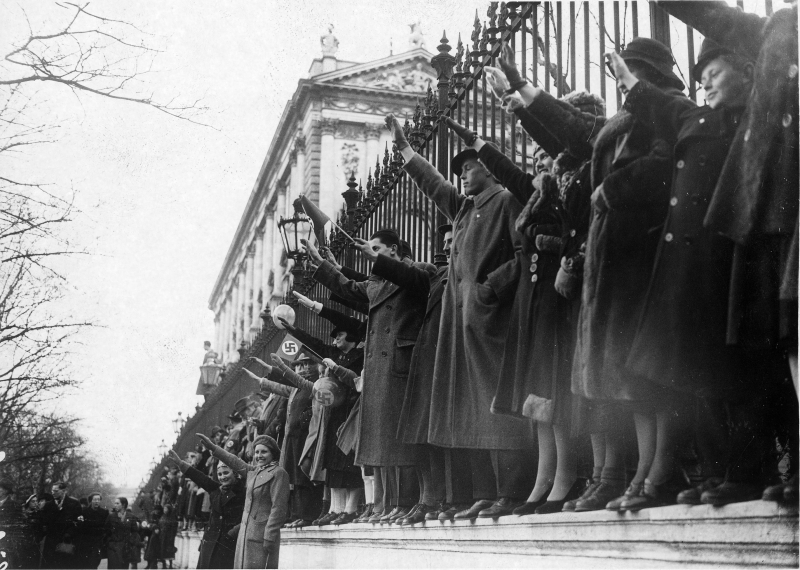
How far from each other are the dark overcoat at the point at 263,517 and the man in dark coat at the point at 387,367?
273cm

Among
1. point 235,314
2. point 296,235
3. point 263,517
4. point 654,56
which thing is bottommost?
point 263,517

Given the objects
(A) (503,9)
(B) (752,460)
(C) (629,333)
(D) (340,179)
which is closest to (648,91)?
(C) (629,333)

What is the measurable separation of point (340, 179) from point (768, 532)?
85.9 ft

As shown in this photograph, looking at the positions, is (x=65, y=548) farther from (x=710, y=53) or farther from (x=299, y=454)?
(x=710, y=53)

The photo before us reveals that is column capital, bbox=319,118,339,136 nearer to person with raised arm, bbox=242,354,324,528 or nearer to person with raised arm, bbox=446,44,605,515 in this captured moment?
person with raised arm, bbox=242,354,324,528

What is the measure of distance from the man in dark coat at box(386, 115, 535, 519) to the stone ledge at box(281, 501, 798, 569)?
0.27m

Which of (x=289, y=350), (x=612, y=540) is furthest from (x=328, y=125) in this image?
(x=612, y=540)

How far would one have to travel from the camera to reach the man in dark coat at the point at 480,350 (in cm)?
591

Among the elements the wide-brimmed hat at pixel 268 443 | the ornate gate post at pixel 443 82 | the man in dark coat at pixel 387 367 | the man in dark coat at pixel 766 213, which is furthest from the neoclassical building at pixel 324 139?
the man in dark coat at pixel 766 213

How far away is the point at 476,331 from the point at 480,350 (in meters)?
0.11

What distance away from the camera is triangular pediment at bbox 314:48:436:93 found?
71.8ft

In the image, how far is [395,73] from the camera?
23.0 m

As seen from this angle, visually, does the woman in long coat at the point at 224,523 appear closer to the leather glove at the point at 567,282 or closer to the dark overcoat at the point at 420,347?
the dark overcoat at the point at 420,347

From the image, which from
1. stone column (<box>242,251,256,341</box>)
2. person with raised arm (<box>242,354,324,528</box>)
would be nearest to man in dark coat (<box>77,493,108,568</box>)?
person with raised arm (<box>242,354,324,528</box>)
